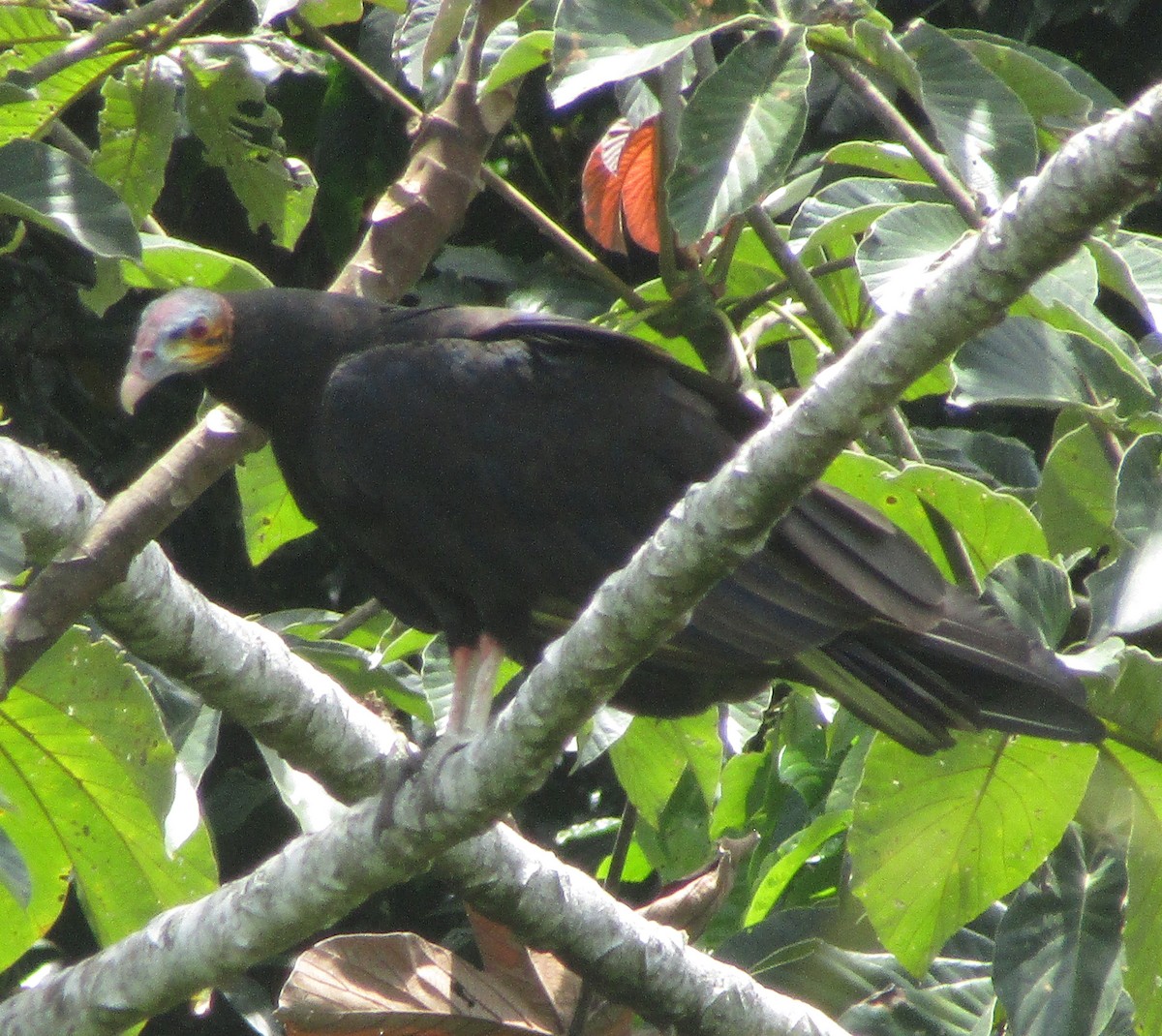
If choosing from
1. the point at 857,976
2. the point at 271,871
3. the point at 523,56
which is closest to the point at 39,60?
the point at 523,56

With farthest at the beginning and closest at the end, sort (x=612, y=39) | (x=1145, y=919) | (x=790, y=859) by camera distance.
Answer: (x=790, y=859), (x=1145, y=919), (x=612, y=39)

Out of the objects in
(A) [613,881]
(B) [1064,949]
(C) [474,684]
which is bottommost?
(A) [613,881]

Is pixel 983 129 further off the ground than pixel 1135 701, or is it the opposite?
pixel 983 129

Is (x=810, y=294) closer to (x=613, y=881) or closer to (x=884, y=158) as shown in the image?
(x=884, y=158)

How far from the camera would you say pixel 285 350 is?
107 inches

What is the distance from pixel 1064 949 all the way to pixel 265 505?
1.68m

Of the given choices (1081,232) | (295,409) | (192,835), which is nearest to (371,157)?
(295,409)

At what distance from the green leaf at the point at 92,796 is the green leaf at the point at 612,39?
0.99 m

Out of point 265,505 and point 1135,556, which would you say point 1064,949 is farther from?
point 265,505

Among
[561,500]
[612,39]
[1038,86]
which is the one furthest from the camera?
[561,500]

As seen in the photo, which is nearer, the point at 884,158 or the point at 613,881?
the point at 884,158

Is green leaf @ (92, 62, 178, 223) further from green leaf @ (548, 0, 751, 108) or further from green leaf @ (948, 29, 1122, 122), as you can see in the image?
green leaf @ (948, 29, 1122, 122)

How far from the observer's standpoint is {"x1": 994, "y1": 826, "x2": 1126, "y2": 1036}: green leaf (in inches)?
85.9

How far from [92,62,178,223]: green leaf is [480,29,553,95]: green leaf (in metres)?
0.89
